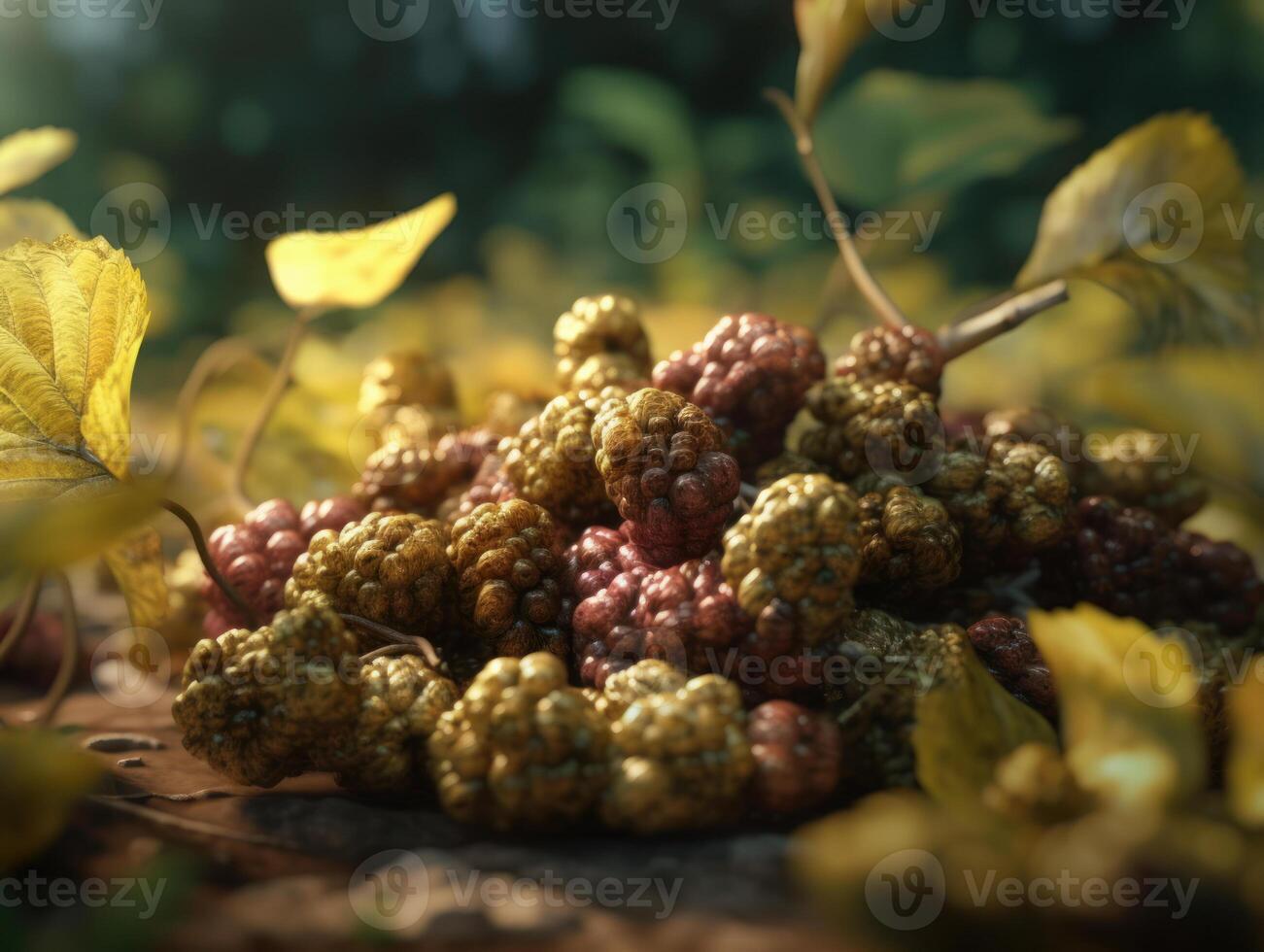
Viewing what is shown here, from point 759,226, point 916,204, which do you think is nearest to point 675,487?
point 916,204

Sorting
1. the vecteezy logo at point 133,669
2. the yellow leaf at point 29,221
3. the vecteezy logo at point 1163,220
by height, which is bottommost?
the vecteezy logo at point 133,669

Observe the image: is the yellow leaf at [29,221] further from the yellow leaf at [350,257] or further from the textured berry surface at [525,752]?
the textured berry surface at [525,752]

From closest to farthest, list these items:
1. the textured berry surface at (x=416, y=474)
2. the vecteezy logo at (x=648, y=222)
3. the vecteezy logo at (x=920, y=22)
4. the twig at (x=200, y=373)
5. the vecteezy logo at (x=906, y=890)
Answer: the vecteezy logo at (x=906, y=890) → the textured berry surface at (x=416, y=474) → the twig at (x=200, y=373) → the vecteezy logo at (x=920, y=22) → the vecteezy logo at (x=648, y=222)

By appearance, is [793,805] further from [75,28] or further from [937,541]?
[75,28]

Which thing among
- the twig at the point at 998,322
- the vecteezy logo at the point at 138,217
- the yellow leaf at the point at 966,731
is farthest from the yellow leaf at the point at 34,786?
the vecteezy logo at the point at 138,217

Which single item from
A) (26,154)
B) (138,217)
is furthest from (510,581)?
(138,217)

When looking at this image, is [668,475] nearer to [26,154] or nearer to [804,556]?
[804,556]

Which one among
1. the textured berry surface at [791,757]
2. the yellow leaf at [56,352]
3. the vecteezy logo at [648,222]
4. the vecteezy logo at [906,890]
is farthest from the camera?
the vecteezy logo at [648,222]

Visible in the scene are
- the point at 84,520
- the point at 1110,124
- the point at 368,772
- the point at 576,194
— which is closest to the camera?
the point at 84,520
